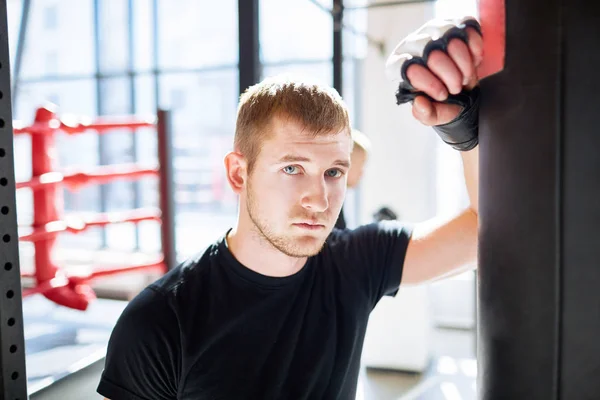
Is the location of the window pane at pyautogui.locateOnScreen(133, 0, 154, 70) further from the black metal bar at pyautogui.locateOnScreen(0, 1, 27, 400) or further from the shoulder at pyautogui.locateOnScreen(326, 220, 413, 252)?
the black metal bar at pyautogui.locateOnScreen(0, 1, 27, 400)

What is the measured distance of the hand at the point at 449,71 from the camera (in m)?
0.52

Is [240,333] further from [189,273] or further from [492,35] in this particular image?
[492,35]

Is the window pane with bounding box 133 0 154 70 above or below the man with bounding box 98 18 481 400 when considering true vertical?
above

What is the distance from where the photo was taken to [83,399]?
166cm

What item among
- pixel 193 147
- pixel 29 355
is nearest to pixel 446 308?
pixel 29 355

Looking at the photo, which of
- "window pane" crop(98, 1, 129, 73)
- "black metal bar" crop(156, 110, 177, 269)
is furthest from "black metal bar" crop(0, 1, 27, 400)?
"window pane" crop(98, 1, 129, 73)

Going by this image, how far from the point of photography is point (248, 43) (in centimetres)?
120

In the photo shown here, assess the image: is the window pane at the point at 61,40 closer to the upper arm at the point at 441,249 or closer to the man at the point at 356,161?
the man at the point at 356,161

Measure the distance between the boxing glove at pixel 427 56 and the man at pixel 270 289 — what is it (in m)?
0.37

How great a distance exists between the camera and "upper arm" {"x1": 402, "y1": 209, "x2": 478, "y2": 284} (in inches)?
46.6

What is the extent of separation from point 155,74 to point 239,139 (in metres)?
5.24

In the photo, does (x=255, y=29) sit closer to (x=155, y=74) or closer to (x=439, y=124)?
(x=439, y=124)

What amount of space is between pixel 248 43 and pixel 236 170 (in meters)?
0.29

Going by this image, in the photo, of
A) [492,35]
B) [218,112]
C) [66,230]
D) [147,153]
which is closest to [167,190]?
[66,230]
